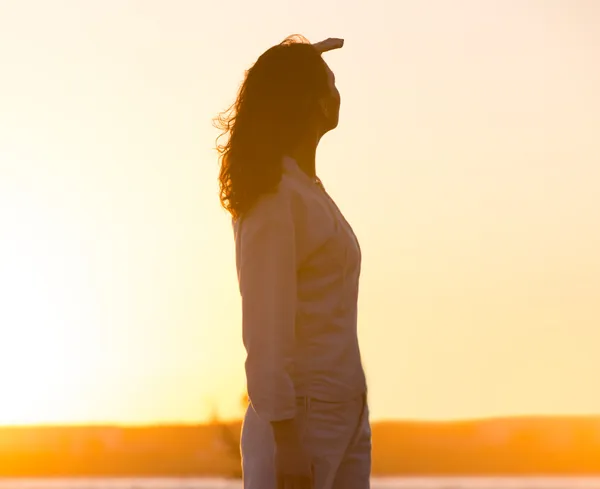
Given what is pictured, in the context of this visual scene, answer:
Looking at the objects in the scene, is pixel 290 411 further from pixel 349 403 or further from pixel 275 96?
pixel 275 96

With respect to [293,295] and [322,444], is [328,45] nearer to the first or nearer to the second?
[293,295]

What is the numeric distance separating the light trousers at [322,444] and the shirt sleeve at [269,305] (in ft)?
0.31

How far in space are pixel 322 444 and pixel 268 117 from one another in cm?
89

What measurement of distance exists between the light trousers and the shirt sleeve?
95 mm

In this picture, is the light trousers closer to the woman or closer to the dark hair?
the woman

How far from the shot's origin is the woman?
10.9ft

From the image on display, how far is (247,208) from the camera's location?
3.46 metres

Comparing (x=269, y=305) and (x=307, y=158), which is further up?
(x=307, y=158)

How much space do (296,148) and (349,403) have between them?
706mm

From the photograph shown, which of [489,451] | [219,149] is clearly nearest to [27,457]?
[489,451]

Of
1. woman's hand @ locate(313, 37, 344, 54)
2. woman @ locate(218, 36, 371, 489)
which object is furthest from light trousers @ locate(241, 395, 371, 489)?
woman's hand @ locate(313, 37, 344, 54)

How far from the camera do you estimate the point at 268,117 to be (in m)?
3.54

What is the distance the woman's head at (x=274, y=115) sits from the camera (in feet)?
11.4

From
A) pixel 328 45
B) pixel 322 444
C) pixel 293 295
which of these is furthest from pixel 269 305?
pixel 328 45
